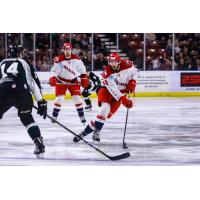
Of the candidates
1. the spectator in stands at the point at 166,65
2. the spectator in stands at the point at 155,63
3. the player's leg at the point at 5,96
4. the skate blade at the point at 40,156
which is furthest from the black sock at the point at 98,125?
the spectator in stands at the point at 166,65

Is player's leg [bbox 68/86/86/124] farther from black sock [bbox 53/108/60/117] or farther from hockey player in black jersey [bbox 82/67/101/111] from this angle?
black sock [bbox 53/108/60/117]

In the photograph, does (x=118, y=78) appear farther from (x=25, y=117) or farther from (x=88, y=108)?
(x=25, y=117)

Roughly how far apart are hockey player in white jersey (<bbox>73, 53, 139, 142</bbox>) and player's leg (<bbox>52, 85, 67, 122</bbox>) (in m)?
0.29

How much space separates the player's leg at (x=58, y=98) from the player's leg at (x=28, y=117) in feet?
1.31

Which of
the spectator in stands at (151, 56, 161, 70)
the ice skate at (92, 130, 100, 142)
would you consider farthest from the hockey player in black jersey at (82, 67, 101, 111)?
the spectator in stands at (151, 56, 161, 70)

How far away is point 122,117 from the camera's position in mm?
5609

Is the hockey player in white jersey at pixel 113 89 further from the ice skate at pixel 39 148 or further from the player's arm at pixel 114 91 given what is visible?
the ice skate at pixel 39 148

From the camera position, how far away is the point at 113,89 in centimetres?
549

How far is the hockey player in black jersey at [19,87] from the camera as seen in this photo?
5.12 metres

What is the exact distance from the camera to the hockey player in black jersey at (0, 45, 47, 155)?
5.12 metres

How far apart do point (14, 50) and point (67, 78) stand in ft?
2.69

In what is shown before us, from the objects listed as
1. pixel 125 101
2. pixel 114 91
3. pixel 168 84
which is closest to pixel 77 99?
pixel 114 91

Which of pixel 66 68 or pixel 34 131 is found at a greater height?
pixel 66 68

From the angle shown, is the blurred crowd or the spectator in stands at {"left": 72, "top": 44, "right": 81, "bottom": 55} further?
the spectator in stands at {"left": 72, "top": 44, "right": 81, "bottom": 55}
